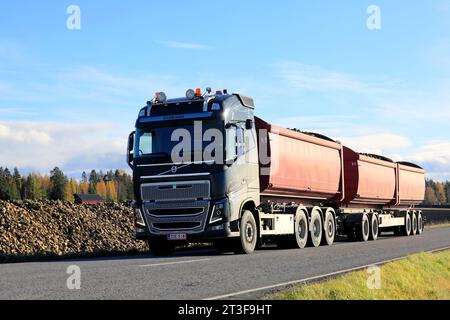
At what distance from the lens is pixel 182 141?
591 inches

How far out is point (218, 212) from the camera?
48.2 feet

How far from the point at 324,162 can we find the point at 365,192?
433 cm

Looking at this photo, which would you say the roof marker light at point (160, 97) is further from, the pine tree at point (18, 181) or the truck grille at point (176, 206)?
the pine tree at point (18, 181)

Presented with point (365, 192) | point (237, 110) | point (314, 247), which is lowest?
point (314, 247)

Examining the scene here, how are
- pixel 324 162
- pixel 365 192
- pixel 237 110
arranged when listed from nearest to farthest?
pixel 237 110 < pixel 324 162 < pixel 365 192

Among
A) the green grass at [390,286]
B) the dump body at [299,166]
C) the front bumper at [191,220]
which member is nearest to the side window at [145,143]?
the front bumper at [191,220]

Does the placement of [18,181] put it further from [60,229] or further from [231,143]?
[231,143]

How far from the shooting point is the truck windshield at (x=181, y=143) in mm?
14789

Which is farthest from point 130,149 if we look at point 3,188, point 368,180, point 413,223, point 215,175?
point 3,188

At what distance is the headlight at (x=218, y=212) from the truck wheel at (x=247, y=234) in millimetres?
804
